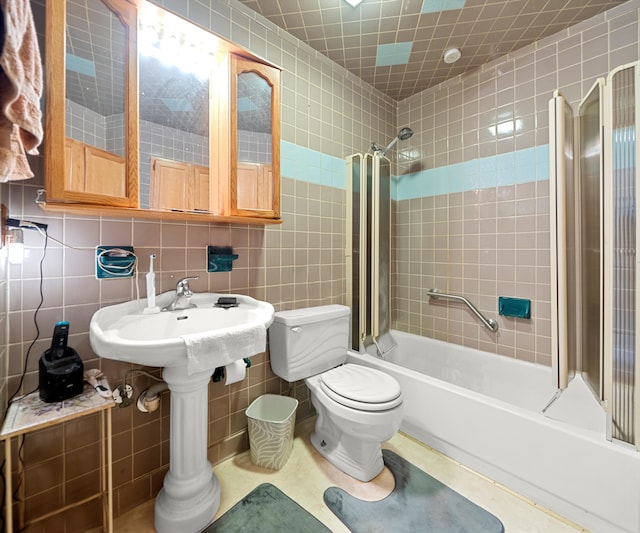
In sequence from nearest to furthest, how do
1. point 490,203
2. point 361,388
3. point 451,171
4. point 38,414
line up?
point 38,414
point 361,388
point 490,203
point 451,171

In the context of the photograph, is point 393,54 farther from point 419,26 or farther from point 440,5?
point 440,5

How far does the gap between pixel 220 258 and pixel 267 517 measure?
3.84 feet

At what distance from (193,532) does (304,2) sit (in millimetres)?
2520

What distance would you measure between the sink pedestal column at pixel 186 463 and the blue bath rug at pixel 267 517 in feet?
0.27

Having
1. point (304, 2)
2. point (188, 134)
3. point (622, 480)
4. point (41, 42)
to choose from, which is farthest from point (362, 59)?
point (622, 480)

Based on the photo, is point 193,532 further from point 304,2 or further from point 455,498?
point 304,2

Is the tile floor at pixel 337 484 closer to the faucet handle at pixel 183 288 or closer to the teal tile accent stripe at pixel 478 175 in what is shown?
the faucet handle at pixel 183 288

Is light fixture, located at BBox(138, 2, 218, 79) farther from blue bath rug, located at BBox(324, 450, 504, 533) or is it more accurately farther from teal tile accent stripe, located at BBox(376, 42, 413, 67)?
blue bath rug, located at BBox(324, 450, 504, 533)

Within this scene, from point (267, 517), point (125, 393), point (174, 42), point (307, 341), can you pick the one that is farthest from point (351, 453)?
point (174, 42)

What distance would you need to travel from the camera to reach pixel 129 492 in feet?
4.09

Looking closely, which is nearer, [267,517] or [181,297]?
[267,517]

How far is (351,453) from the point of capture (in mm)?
1443

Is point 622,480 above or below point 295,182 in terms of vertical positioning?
below

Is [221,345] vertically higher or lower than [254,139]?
lower
